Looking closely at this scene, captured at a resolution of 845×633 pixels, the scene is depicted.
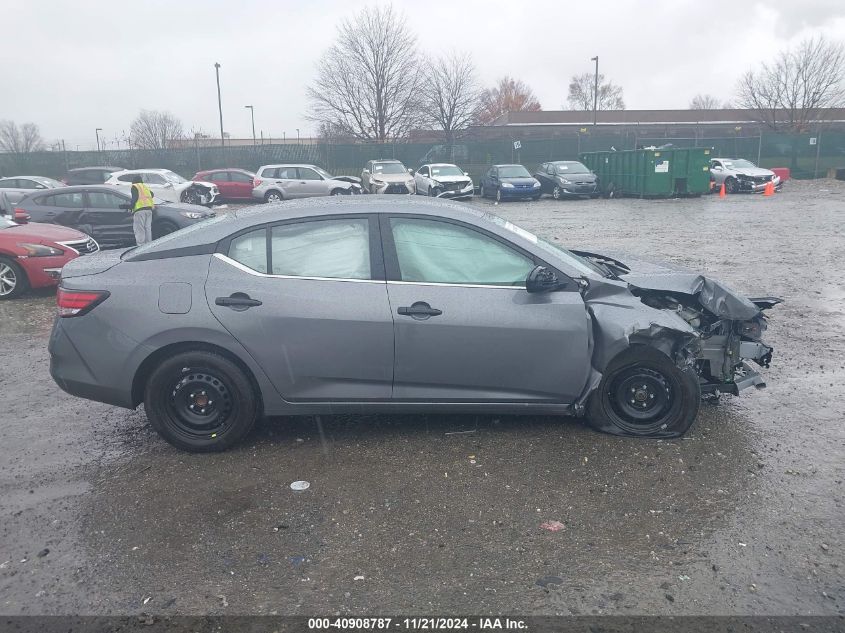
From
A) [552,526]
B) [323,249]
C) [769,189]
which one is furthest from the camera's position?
[769,189]

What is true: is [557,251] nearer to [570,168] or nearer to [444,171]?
[444,171]

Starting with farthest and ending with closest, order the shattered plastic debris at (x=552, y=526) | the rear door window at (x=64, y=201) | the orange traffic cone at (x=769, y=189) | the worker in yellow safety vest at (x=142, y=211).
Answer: the orange traffic cone at (x=769, y=189) → the rear door window at (x=64, y=201) → the worker in yellow safety vest at (x=142, y=211) → the shattered plastic debris at (x=552, y=526)

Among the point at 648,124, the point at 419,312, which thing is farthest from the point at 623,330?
the point at 648,124

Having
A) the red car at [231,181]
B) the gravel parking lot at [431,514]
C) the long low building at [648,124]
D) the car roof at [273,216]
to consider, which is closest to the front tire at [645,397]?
the gravel parking lot at [431,514]

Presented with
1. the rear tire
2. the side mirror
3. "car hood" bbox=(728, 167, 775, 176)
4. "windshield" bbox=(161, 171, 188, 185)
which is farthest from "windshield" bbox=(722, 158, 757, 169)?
the side mirror

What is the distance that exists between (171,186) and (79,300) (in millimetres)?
22521

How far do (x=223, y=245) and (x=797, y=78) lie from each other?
47.8 metres

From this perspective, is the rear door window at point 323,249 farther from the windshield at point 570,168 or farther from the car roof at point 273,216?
the windshield at point 570,168

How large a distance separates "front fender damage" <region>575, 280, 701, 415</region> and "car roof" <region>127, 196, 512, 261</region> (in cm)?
89

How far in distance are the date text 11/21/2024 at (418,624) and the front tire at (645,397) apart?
200 centimetres

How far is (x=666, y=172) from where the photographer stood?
1065 inches

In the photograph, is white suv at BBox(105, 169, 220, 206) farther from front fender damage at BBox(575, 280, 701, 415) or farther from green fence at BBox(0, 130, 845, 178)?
front fender damage at BBox(575, 280, 701, 415)

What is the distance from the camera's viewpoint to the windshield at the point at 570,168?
28.9 metres

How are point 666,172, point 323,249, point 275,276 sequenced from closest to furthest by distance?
point 275,276 → point 323,249 → point 666,172
